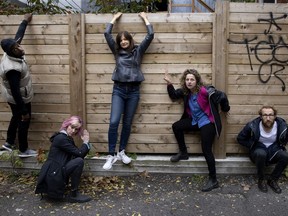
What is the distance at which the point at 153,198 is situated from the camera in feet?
14.8

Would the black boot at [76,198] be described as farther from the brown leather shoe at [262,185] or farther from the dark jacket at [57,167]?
the brown leather shoe at [262,185]

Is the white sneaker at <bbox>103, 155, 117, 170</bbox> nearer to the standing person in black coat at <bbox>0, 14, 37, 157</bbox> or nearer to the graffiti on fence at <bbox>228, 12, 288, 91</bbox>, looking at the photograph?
the standing person in black coat at <bbox>0, 14, 37, 157</bbox>

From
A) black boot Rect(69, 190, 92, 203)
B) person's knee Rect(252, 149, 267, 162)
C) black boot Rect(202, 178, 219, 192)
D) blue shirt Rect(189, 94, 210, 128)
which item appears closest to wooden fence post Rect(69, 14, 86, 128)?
black boot Rect(69, 190, 92, 203)

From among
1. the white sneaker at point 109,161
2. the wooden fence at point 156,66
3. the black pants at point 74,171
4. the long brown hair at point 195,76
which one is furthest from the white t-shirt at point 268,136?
the black pants at point 74,171

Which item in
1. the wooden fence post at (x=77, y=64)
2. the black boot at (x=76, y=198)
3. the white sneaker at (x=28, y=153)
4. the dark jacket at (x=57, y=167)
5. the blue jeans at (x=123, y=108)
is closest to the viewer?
the dark jacket at (x=57, y=167)

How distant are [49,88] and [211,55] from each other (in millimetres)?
2535

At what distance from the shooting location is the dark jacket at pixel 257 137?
15.5 feet

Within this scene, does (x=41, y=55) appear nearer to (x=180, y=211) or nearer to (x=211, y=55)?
(x=211, y=55)

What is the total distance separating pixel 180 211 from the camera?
4.16 m

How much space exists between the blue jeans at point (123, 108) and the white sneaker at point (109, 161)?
66mm

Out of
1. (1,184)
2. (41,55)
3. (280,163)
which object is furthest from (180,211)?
(41,55)

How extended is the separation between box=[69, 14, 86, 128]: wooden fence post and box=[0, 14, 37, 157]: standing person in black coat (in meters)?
0.63

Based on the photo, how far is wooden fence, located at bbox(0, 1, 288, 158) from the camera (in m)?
5.05

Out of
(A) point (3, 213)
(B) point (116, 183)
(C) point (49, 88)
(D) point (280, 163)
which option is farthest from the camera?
(C) point (49, 88)
